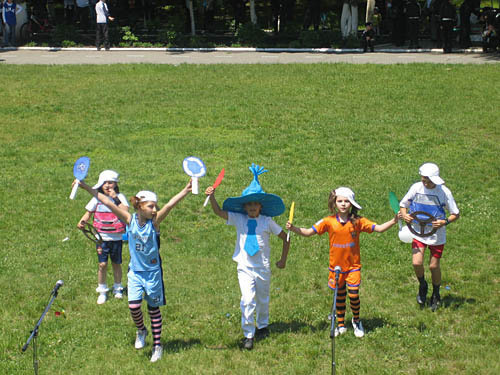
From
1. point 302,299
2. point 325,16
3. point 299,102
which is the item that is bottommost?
point 302,299

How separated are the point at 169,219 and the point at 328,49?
1704 centimetres

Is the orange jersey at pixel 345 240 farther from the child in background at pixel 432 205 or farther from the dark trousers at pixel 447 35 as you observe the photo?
the dark trousers at pixel 447 35

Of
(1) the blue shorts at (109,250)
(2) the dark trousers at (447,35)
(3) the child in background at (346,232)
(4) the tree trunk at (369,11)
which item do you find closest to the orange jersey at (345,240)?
(3) the child in background at (346,232)

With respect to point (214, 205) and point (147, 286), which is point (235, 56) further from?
point (147, 286)

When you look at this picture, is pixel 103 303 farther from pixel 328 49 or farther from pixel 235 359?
pixel 328 49

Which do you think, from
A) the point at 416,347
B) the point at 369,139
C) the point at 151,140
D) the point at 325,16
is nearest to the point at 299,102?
the point at 369,139

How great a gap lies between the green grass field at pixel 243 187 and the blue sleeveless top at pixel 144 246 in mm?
1086

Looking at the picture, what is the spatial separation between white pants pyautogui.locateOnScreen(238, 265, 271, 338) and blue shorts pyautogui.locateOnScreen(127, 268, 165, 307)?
95cm

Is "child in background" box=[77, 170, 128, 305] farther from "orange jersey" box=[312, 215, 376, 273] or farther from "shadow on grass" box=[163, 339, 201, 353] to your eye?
"orange jersey" box=[312, 215, 376, 273]

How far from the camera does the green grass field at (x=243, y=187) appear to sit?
8.12 meters

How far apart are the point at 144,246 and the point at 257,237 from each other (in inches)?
51.7

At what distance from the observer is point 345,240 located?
8.06 m

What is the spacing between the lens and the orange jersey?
26.5 ft

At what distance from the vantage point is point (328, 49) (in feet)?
91.4
